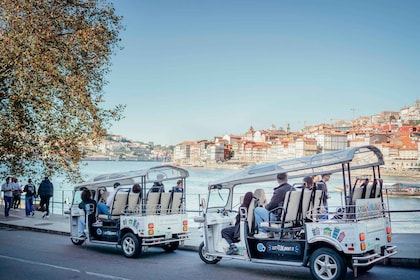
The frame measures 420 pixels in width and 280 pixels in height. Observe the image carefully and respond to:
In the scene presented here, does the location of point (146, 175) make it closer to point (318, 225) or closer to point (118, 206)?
point (118, 206)

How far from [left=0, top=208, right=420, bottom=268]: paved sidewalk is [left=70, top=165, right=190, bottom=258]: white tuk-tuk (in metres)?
1.27

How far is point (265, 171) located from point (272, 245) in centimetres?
150

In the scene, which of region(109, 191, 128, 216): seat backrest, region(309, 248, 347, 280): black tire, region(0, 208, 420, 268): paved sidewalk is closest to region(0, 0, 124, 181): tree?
region(0, 208, 420, 268): paved sidewalk

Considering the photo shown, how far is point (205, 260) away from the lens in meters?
11.3

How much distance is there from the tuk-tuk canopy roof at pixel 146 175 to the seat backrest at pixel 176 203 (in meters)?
0.64

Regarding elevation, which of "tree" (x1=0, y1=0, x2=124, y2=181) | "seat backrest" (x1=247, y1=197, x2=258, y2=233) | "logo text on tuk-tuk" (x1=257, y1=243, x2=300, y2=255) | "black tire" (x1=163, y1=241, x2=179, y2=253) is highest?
Result: "tree" (x1=0, y1=0, x2=124, y2=181)

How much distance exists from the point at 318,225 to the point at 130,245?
17.9 ft

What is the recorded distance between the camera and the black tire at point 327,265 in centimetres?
862

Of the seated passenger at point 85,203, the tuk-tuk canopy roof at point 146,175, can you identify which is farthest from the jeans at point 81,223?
the tuk-tuk canopy roof at point 146,175

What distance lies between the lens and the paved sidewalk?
34.7 feet

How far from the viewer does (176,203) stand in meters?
13.1

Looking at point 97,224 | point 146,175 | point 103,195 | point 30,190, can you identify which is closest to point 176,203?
point 146,175

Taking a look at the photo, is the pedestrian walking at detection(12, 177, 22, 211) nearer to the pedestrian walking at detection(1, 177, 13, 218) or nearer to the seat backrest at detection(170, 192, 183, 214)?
the pedestrian walking at detection(1, 177, 13, 218)

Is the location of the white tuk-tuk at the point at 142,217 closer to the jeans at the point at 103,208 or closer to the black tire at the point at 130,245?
the black tire at the point at 130,245
